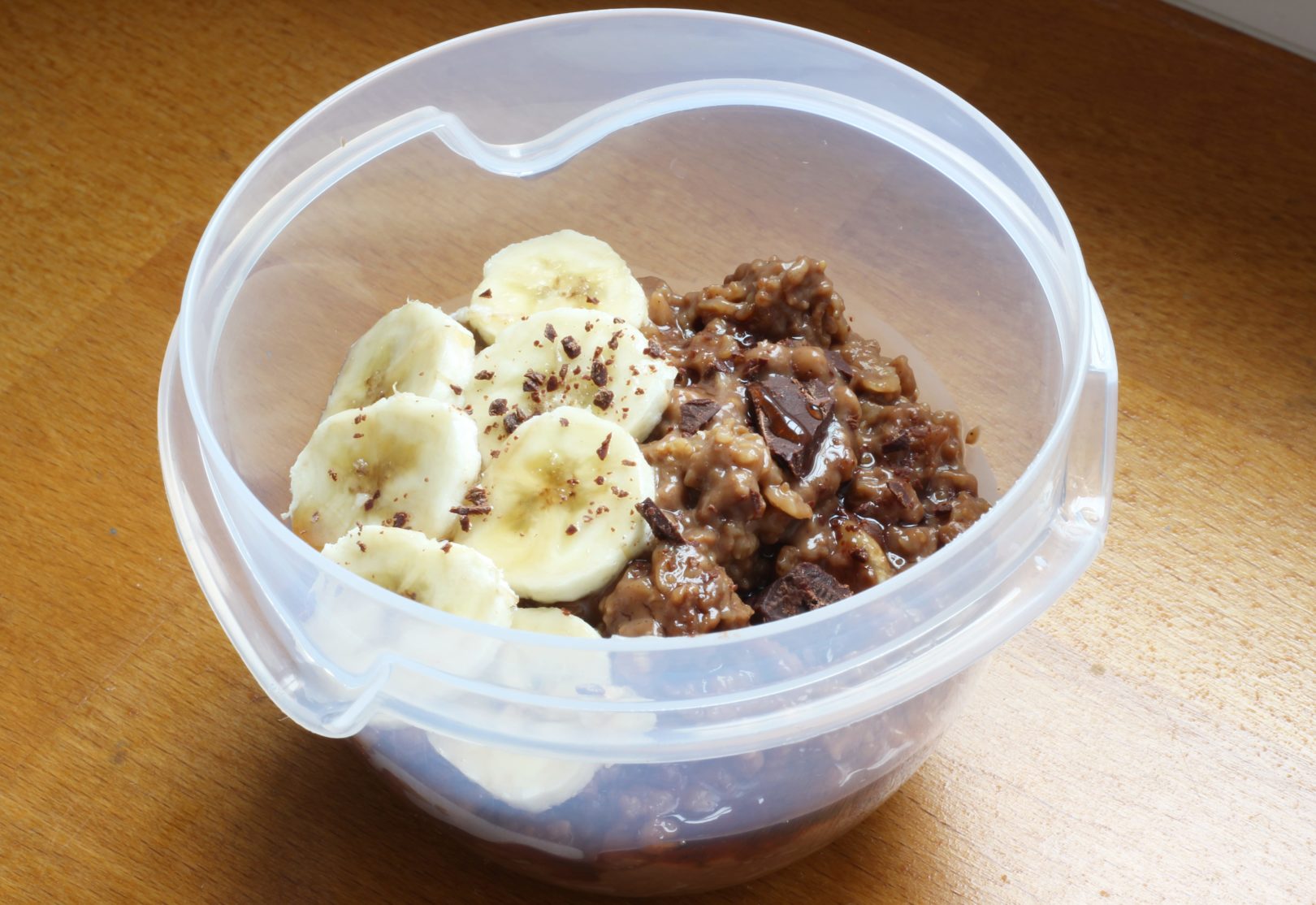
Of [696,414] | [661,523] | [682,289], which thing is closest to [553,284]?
[682,289]

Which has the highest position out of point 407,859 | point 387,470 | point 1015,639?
point 387,470

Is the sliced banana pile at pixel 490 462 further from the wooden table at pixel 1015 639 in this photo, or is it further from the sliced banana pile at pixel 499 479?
the wooden table at pixel 1015 639

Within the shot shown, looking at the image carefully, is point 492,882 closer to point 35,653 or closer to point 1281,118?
point 35,653

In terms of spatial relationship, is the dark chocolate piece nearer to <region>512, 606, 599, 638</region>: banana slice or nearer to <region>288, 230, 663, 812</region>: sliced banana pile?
<region>288, 230, 663, 812</region>: sliced banana pile

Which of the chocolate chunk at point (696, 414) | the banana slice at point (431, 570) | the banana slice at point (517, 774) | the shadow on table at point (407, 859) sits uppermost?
the chocolate chunk at point (696, 414)

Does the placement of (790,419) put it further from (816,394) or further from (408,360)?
(408,360)

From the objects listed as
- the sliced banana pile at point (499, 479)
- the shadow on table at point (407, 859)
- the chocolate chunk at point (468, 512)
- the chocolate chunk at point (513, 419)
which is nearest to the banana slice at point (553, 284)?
the sliced banana pile at point (499, 479)

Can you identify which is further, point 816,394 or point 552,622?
point 816,394
